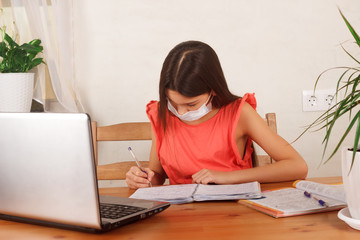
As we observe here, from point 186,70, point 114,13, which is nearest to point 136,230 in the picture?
point 186,70

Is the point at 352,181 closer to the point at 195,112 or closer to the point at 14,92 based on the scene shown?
the point at 195,112

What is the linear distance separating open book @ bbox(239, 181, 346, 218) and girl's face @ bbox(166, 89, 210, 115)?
491mm

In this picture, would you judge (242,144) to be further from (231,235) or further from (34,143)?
(34,143)

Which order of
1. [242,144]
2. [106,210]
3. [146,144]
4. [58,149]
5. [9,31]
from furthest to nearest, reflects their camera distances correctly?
[146,144] → [9,31] → [242,144] → [106,210] → [58,149]

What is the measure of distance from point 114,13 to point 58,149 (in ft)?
5.06

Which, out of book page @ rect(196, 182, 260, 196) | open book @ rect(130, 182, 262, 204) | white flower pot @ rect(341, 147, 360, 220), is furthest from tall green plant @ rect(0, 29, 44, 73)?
white flower pot @ rect(341, 147, 360, 220)

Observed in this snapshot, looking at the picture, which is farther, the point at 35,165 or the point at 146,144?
the point at 146,144

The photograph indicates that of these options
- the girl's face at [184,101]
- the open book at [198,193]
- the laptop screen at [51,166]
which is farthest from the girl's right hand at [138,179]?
the laptop screen at [51,166]

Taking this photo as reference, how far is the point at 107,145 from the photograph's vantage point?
2.14 meters

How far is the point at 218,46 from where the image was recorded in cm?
212

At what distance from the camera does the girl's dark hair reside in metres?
1.39

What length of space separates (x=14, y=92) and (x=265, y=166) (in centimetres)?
120

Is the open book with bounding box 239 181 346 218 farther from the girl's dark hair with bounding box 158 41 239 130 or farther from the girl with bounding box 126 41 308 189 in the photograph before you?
the girl's dark hair with bounding box 158 41 239 130

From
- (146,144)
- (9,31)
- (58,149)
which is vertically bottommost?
(146,144)
